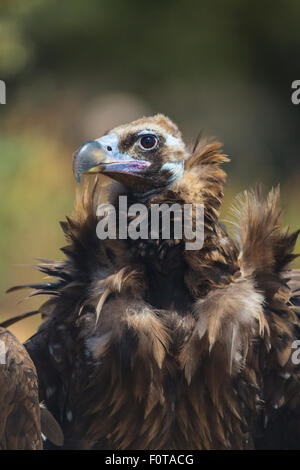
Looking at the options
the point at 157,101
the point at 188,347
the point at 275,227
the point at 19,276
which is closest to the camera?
the point at 188,347

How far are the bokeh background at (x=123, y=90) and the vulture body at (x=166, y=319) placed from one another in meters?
1.61

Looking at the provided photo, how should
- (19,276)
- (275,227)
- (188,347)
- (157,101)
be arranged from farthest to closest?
1. (157,101)
2. (19,276)
3. (275,227)
4. (188,347)

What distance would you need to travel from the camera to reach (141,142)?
136 cm

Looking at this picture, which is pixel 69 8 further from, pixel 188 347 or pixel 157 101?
pixel 188 347

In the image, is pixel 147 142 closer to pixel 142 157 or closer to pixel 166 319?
pixel 142 157

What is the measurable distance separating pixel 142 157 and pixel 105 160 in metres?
0.09

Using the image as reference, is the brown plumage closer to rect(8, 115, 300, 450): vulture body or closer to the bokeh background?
rect(8, 115, 300, 450): vulture body

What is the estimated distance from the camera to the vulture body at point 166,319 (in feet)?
4.22
